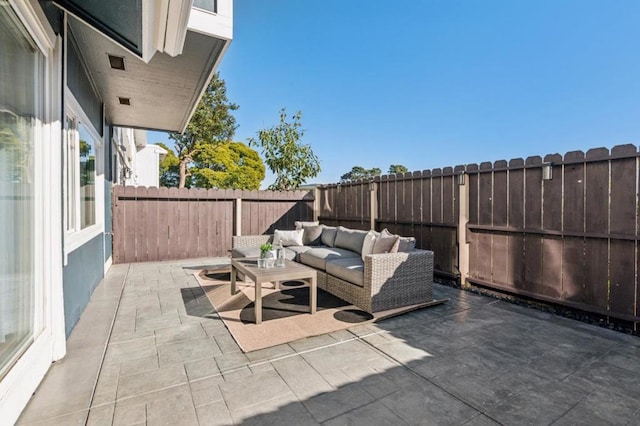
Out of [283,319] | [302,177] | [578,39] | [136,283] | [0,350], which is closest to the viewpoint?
[0,350]

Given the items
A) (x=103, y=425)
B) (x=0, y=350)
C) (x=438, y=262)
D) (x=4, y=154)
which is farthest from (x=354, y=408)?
(x=438, y=262)

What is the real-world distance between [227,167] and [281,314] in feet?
58.3

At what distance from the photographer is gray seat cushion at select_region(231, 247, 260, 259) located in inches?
198

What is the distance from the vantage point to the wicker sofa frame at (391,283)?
3.66 m

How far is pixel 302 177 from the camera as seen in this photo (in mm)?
10500

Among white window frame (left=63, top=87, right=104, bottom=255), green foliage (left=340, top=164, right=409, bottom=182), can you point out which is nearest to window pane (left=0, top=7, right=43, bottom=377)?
white window frame (left=63, top=87, right=104, bottom=255)

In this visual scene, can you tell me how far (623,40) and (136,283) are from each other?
1103 cm

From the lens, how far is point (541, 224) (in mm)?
3924

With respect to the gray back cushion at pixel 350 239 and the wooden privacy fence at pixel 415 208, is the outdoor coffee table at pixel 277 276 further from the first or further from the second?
the wooden privacy fence at pixel 415 208

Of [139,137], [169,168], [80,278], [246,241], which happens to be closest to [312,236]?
[246,241]

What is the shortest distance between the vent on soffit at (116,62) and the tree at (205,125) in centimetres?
1324

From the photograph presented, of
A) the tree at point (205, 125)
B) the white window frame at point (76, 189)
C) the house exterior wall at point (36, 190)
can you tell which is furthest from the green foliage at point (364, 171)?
the house exterior wall at point (36, 190)

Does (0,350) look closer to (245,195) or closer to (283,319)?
(283,319)

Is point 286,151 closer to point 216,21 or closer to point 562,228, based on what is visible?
point 216,21
